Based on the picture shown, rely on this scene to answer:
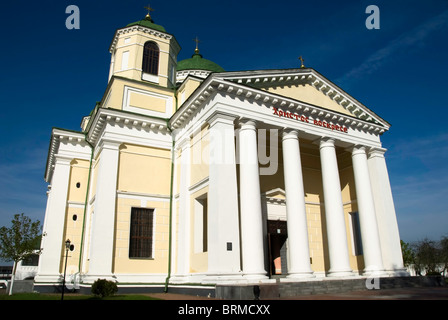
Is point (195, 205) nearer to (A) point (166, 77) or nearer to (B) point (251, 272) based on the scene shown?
(B) point (251, 272)

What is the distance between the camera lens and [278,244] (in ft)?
68.0

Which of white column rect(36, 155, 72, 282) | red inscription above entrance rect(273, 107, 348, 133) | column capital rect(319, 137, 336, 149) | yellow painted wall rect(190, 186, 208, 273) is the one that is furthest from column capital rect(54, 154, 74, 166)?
column capital rect(319, 137, 336, 149)

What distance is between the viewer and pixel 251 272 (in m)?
13.7

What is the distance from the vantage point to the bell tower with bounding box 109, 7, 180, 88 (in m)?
21.7

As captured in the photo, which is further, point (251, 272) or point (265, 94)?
point (265, 94)

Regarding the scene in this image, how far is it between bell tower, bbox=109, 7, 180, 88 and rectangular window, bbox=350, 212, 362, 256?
47.9ft

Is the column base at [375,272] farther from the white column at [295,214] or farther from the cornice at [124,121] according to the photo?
the cornice at [124,121]

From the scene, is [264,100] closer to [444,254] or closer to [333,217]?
[333,217]

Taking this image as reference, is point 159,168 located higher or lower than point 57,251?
higher

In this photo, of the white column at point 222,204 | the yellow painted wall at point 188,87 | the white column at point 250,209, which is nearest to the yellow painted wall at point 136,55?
the yellow painted wall at point 188,87

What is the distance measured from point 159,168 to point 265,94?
7.40m

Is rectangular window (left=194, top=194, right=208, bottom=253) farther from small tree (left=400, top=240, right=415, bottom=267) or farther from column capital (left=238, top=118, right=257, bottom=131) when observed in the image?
small tree (left=400, top=240, right=415, bottom=267)

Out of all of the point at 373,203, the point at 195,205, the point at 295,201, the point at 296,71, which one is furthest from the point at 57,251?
the point at 373,203
